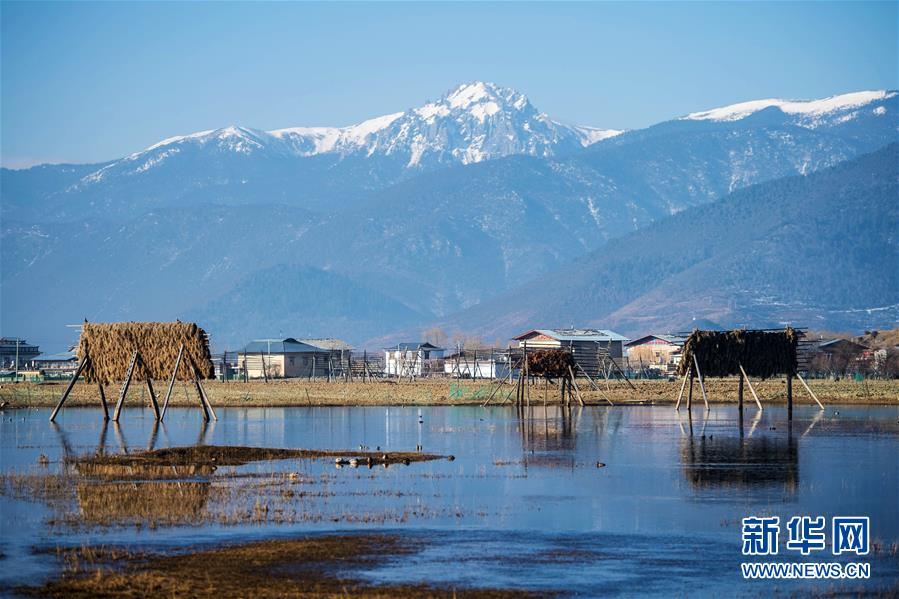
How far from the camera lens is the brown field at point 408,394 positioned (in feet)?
234

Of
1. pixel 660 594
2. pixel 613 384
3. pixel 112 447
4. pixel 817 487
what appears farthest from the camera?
pixel 613 384

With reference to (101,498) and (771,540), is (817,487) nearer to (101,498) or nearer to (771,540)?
(771,540)

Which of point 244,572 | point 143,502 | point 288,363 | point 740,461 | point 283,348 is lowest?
point 244,572

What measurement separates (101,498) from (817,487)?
52.9 ft

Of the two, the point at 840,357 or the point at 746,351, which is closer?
the point at 746,351

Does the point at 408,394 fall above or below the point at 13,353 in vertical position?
below

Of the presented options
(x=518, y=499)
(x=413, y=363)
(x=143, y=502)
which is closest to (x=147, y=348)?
(x=143, y=502)

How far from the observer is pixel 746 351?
6022 cm

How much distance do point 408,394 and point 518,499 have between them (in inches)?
1997

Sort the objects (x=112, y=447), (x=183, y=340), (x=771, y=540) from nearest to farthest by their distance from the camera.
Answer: (x=771, y=540), (x=112, y=447), (x=183, y=340)

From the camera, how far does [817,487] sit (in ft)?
110

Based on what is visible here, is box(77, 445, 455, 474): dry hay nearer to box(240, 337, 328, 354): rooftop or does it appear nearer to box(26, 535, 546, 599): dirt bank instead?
box(26, 535, 546, 599): dirt bank

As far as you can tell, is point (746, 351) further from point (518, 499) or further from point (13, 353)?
point (13, 353)

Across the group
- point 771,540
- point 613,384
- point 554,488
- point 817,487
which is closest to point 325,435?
point 554,488
